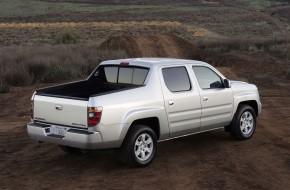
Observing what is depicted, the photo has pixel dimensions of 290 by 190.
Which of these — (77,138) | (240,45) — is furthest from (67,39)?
(77,138)

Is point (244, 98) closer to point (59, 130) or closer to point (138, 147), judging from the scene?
point (138, 147)

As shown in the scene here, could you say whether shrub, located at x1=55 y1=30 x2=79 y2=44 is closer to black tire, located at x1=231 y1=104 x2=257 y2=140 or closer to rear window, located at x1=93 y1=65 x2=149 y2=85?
black tire, located at x1=231 y1=104 x2=257 y2=140

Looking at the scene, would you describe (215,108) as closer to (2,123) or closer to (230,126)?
(230,126)

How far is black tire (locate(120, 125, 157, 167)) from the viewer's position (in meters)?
7.57

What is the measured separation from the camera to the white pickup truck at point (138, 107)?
727cm

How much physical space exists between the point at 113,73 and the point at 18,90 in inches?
375

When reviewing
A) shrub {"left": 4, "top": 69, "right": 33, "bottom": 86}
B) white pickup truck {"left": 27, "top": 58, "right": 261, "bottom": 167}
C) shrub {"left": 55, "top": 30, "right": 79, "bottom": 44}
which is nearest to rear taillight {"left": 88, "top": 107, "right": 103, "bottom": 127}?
white pickup truck {"left": 27, "top": 58, "right": 261, "bottom": 167}

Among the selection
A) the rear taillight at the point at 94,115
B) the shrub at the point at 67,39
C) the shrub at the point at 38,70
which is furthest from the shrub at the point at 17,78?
the shrub at the point at 67,39

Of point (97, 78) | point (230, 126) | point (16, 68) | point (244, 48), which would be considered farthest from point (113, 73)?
point (244, 48)

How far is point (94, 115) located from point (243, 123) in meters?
3.70

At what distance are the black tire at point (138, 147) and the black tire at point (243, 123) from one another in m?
2.19

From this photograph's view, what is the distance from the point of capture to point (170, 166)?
311 inches

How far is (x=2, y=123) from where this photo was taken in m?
12.0

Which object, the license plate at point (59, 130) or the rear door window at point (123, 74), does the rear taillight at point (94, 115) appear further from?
the rear door window at point (123, 74)
